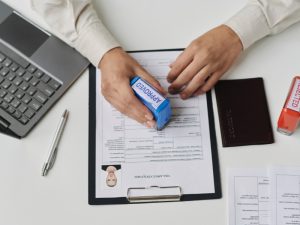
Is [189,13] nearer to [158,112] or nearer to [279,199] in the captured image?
[158,112]

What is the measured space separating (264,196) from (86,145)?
1.21ft

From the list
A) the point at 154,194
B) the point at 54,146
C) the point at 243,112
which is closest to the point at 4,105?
the point at 54,146

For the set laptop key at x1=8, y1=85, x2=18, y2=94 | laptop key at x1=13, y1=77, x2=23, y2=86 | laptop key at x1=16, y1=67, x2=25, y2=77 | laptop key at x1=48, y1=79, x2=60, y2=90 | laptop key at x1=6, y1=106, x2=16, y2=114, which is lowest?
laptop key at x1=6, y1=106, x2=16, y2=114

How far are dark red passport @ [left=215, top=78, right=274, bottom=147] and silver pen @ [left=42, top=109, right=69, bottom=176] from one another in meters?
0.33

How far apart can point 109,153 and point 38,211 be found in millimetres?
176

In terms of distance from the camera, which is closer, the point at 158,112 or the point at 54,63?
the point at 158,112

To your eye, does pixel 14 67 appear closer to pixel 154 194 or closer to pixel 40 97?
pixel 40 97

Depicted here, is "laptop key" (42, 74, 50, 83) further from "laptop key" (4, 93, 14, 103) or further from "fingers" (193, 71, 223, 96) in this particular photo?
"fingers" (193, 71, 223, 96)

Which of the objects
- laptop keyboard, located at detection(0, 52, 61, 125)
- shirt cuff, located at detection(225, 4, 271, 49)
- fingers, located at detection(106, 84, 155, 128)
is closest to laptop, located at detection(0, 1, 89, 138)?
laptop keyboard, located at detection(0, 52, 61, 125)

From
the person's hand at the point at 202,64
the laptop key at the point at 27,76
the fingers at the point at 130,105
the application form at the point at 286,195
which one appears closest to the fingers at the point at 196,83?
the person's hand at the point at 202,64

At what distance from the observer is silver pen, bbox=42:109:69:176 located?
75 centimetres

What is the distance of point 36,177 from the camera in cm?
74

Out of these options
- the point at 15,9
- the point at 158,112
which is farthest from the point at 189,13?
the point at 15,9

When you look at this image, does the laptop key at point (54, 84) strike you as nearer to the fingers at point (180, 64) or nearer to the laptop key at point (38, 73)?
the laptop key at point (38, 73)
